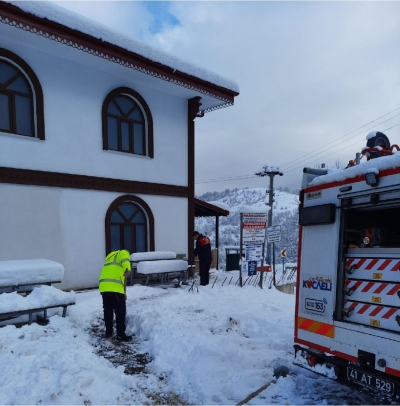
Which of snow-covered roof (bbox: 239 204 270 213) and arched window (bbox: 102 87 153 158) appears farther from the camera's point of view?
snow-covered roof (bbox: 239 204 270 213)

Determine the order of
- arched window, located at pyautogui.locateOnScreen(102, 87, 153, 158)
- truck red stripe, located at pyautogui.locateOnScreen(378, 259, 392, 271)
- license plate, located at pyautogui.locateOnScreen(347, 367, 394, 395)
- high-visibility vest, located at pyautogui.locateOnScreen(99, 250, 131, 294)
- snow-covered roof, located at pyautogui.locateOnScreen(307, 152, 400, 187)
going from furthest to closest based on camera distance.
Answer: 1. arched window, located at pyautogui.locateOnScreen(102, 87, 153, 158)
2. high-visibility vest, located at pyautogui.locateOnScreen(99, 250, 131, 294)
3. truck red stripe, located at pyautogui.locateOnScreen(378, 259, 392, 271)
4. snow-covered roof, located at pyautogui.locateOnScreen(307, 152, 400, 187)
5. license plate, located at pyautogui.locateOnScreen(347, 367, 394, 395)

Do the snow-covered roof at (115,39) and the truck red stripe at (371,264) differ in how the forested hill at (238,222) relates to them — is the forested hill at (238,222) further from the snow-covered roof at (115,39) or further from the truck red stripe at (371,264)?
the snow-covered roof at (115,39)

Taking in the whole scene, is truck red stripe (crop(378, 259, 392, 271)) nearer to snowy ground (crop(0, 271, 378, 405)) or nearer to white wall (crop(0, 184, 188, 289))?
snowy ground (crop(0, 271, 378, 405))

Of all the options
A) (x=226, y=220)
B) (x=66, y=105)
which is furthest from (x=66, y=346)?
(x=226, y=220)

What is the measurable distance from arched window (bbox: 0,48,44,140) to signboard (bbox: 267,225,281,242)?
7.53 meters

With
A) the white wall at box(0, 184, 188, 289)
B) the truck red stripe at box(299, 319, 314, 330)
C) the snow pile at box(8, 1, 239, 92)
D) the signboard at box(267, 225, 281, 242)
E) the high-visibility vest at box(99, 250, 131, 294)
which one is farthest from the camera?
the signboard at box(267, 225, 281, 242)

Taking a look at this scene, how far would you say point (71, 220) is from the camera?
30.3ft

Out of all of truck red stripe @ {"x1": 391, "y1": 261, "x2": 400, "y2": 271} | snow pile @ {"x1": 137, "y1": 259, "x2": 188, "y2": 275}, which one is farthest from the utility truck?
snow pile @ {"x1": 137, "y1": 259, "x2": 188, "y2": 275}

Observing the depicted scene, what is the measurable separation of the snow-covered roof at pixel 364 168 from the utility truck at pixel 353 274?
0.03 feet

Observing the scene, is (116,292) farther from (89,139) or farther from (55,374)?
(89,139)

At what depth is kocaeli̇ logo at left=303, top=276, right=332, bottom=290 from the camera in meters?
3.92

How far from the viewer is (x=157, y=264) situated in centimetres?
987

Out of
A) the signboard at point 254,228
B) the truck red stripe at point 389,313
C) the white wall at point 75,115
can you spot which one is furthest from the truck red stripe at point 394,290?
the white wall at point 75,115

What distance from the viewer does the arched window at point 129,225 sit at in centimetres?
1030
